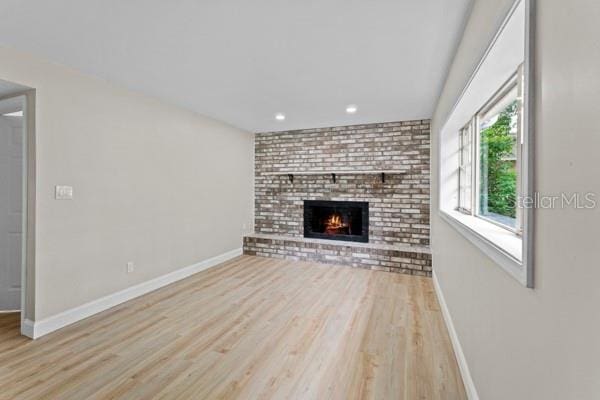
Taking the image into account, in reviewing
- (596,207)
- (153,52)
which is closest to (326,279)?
(153,52)

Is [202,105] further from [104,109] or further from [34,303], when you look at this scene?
[34,303]

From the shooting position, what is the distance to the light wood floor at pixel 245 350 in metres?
1.81

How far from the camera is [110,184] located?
9.91ft

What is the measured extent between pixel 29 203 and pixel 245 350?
2.21 metres

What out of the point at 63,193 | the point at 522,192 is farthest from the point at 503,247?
the point at 63,193

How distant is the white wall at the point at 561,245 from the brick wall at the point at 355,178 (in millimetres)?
3522

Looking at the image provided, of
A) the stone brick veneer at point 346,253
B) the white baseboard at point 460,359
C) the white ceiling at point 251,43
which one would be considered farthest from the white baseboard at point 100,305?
the white baseboard at point 460,359

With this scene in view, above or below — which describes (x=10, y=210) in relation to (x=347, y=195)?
below

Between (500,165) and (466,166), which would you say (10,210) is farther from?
(466,166)

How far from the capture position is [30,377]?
6.25 feet

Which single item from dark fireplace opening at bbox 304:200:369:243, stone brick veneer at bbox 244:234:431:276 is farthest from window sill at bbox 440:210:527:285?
dark fireplace opening at bbox 304:200:369:243

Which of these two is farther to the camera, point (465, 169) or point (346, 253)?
point (346, 253)

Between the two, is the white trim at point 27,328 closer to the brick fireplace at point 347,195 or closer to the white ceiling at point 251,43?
the white ceiling at point 251,43

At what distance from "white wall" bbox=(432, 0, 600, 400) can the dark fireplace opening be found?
147 inches
